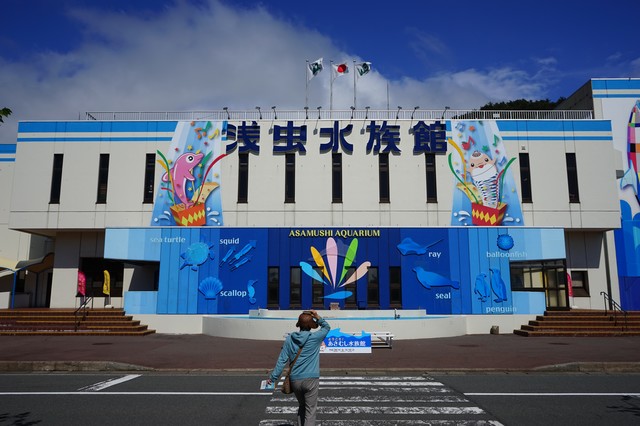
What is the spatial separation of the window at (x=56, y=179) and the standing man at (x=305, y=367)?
85.4 ft

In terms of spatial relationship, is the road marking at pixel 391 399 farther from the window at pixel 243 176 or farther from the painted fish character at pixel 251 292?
the window at pixel 243 176

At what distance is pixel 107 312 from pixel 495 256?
19810 mm

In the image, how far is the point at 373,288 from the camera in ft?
81.9

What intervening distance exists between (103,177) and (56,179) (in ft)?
8.97

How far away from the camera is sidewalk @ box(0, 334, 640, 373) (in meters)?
13.1

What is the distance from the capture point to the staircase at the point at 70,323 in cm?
2214

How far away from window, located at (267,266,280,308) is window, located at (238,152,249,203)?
478cm

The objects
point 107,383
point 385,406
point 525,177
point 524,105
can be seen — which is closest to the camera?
point 385,406

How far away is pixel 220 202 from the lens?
27438 mm

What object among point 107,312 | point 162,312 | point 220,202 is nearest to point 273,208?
point 220,202

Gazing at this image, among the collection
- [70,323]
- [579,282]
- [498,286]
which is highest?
[579,282]

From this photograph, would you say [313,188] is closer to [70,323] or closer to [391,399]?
[70,323]

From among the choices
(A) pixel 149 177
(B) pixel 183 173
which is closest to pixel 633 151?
(B) pixel 183 173

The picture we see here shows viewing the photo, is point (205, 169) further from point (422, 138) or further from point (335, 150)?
point (422, 138)
